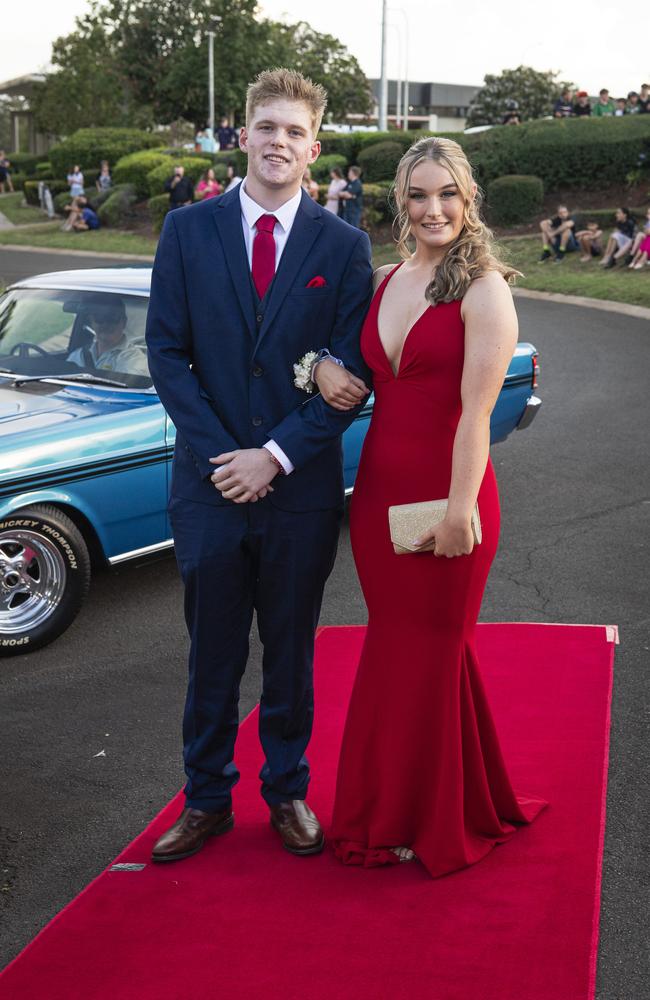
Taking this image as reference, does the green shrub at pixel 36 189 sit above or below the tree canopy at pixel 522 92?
below

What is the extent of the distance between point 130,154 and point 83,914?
122 feet

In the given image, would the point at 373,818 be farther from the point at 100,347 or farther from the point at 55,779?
the point at 100,347

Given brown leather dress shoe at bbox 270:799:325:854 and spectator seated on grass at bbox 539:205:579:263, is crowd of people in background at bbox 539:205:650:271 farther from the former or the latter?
brown leather dress shoe at bbox 270:799:325:854

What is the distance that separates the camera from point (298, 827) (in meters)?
3.36

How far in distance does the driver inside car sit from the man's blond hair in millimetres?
2523

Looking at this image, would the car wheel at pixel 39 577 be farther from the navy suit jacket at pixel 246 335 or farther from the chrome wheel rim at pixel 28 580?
the navy suit jacket at pixel 246 335

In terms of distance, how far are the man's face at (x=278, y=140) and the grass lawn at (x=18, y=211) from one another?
32678mm

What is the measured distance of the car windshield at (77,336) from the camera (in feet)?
18.3

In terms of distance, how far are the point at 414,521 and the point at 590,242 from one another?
18237mm

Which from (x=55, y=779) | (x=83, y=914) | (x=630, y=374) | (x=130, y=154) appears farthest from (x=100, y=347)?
(x=130, y=154)

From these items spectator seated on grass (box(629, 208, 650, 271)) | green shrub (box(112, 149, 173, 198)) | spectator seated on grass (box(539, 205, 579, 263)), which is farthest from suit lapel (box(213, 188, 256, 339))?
green shrub (box(112, 149, 173, 198))

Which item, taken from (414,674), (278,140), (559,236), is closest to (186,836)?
(414,674)

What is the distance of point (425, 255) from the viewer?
3.15 meters

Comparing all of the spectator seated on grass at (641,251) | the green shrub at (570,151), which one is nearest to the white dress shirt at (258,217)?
the spectator seated on grass at (641,251)
